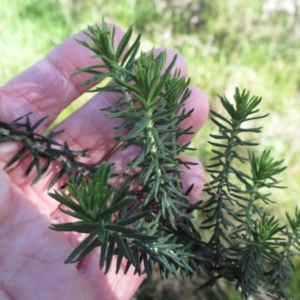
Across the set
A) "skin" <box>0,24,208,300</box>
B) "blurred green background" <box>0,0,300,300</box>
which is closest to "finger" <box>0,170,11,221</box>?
"skin" <box>0,24,208,300</box>

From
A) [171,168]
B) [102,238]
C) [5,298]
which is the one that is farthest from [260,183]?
[5,298]

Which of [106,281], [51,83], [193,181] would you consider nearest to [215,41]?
[51,83]

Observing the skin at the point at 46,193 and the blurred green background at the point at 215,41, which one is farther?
the blurred green background at the point at 215,41

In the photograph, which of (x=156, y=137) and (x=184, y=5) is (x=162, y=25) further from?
(x=156, y=137)

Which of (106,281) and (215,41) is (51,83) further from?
(215,41)

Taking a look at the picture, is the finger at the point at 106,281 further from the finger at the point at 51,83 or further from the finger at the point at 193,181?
the finger at the point at 51,83

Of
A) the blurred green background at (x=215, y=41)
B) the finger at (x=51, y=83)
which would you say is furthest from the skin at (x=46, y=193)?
the blurred green background at (x=215, y=41)

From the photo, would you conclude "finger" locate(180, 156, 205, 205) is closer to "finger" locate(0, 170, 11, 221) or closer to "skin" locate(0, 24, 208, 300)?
"skin" locate(0, 24, 208, 300)
